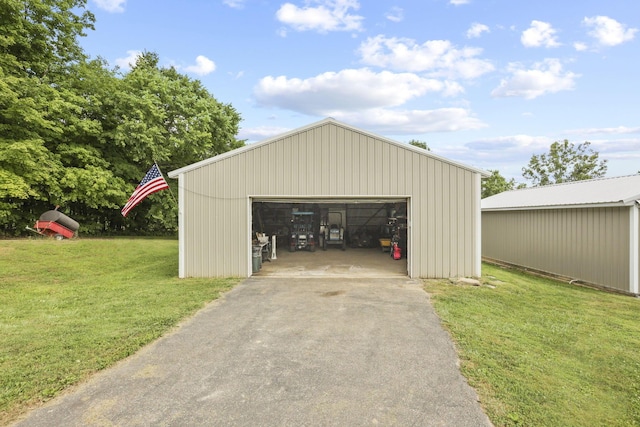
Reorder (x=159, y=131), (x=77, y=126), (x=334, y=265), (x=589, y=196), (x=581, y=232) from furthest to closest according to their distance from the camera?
1. (x=159, y=131)
2. (x=77, y=126)
3. (x=334, y=265)
4. (x=589, y=196)
5. (x=581, y=232)

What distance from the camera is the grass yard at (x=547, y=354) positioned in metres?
3.36

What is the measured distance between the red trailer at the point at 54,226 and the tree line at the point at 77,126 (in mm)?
1341

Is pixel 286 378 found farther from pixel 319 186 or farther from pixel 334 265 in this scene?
pixel 334 265

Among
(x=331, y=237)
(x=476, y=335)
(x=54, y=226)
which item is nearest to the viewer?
(x=476, y=335)

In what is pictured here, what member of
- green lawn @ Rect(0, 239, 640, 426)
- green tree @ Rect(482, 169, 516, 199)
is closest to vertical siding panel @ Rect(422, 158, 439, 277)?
green lawn @ Rect(0, 239, 640, 426)

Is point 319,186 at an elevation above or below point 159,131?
below

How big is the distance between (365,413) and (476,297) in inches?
225

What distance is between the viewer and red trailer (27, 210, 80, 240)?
16.0 metres

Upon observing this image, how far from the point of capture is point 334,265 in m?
12.5

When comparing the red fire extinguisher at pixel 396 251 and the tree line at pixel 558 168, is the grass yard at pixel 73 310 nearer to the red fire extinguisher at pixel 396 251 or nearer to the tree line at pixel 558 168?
the red fire extinguisher at pixel 396 251

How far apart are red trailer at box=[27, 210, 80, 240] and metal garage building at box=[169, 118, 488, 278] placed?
1026cm

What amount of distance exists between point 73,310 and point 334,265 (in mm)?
7805

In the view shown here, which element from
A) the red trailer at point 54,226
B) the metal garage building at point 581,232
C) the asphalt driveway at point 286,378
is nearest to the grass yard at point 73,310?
the asphalt driveway at point 286,378

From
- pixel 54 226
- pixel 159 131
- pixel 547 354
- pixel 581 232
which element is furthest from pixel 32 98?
pixel 581 232
